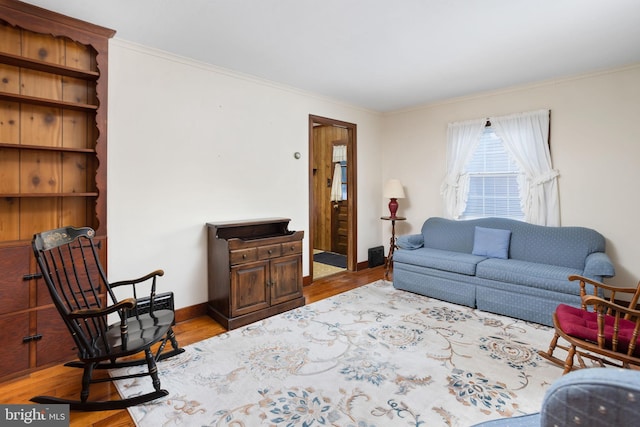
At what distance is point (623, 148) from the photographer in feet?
11.3

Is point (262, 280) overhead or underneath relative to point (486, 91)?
underneath

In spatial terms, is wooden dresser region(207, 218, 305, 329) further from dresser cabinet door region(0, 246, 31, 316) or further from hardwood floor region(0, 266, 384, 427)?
dresser cabinet door region(0, 246, 31, 316)

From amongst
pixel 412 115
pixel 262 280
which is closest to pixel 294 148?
pixel 262 280

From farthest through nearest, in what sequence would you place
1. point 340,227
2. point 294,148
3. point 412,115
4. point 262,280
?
point 340,227
point 412,115
point 294,148
point 262,280

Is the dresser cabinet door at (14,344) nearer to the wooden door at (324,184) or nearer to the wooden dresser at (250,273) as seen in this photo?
the wooden dresser at (250,273)

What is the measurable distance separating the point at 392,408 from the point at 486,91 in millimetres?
4063

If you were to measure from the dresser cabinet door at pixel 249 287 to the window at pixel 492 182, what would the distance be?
3017 millimetres

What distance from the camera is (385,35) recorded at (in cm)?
270

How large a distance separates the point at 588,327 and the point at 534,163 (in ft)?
8.14

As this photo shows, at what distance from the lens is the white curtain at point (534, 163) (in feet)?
12.6

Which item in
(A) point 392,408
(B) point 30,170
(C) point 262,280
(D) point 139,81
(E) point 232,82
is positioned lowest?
(A) point 392,408

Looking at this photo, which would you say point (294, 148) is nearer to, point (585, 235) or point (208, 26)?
point (208, 26)

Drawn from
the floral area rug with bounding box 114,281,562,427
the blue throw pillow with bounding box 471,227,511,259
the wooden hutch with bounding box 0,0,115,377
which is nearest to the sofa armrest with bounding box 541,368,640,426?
the floral area rug with bounding box 114,281,562,427

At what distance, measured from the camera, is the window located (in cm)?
420
